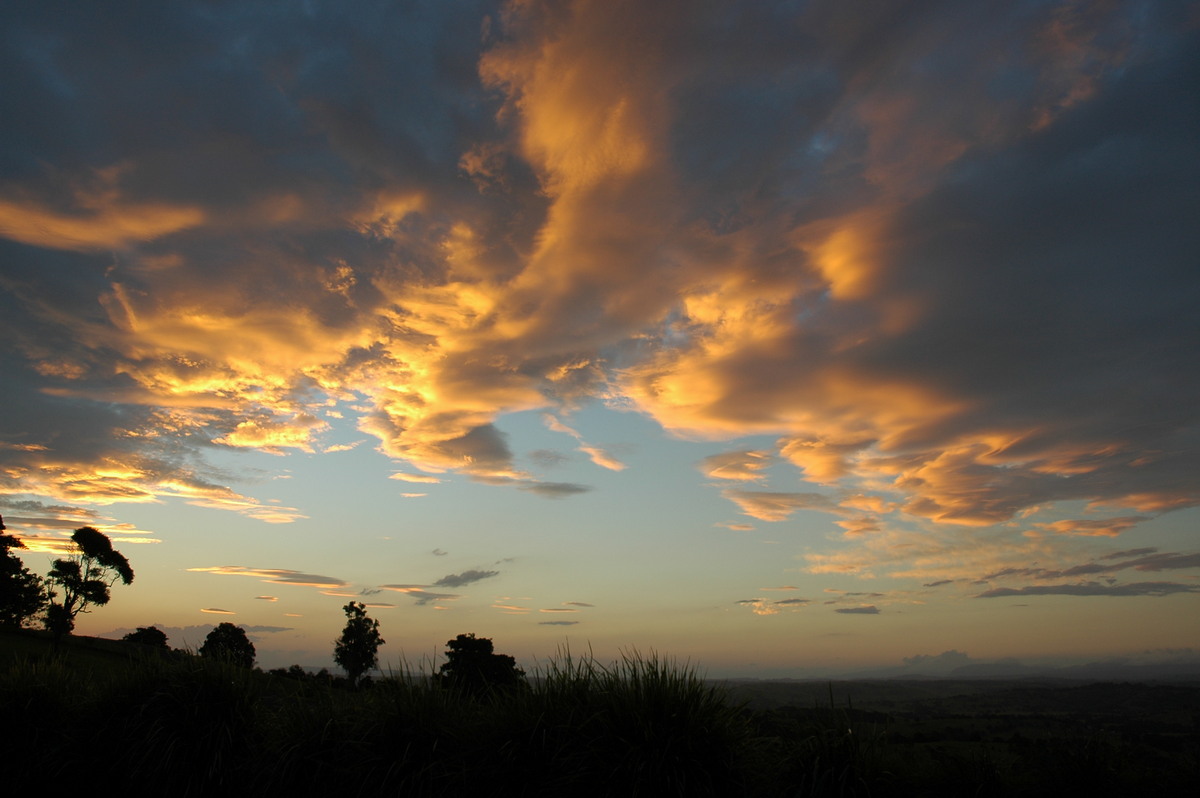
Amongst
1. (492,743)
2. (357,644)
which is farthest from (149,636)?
(492,743)

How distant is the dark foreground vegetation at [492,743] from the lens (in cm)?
812

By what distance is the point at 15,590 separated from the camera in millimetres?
47125

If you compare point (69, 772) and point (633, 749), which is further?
point (69, 772)

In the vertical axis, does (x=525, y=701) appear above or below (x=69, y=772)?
above

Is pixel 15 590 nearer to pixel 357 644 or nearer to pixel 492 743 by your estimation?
pixel 357 644

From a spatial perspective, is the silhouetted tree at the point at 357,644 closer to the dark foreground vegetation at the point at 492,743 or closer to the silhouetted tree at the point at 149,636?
the silhouetted tree at the point at 149,636

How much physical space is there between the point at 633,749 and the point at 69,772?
34.7ft

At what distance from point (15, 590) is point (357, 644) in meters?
28.9

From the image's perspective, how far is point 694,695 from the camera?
8.45 m

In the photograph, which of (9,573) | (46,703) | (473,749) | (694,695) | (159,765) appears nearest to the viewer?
(694,695)

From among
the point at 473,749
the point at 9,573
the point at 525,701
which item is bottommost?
the point at 473,749

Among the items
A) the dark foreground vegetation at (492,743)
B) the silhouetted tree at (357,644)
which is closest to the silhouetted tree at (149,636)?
the silhouetted tree at (357,644)

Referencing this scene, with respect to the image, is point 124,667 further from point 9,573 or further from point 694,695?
point 9,573

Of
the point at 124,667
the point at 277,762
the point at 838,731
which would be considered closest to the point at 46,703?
the point at 124,667
